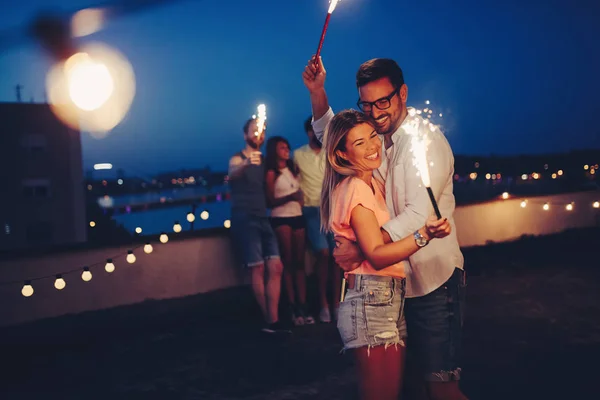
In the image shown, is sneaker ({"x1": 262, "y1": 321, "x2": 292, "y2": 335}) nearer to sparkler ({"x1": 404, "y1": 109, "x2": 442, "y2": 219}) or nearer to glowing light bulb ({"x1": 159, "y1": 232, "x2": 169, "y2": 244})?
glowing light bulb ({"x1": 159, "y1": 232, "x2": 169, "y2": 244})

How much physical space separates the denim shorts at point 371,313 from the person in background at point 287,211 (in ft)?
13.1

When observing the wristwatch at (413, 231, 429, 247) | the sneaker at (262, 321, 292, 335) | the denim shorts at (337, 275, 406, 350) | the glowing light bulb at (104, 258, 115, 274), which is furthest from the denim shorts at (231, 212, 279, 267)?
the wristwatch at (413, 231, 429, 247)

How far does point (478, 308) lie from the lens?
7.09m

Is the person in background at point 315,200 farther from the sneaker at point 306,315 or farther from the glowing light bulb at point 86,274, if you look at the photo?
the glowing light bulb at point 86,274

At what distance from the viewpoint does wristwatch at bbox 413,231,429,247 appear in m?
2.34

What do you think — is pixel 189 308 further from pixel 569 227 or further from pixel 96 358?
pixel 569 227

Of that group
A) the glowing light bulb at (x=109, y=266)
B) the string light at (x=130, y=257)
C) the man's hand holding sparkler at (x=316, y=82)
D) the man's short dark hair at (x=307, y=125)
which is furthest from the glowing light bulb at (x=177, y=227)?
the man's hand holding sparkler at (x=316, y=82)

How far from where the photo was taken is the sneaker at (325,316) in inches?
262

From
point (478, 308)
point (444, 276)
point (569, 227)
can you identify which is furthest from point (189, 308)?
point (569, 227)

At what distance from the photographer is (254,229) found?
634cm

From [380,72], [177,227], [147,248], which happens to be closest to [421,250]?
[380,72]

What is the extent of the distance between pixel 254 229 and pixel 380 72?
3.85 meters

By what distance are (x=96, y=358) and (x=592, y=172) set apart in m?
15.3

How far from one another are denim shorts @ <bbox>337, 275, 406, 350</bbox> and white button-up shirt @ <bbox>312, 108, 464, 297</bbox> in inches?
5.6
